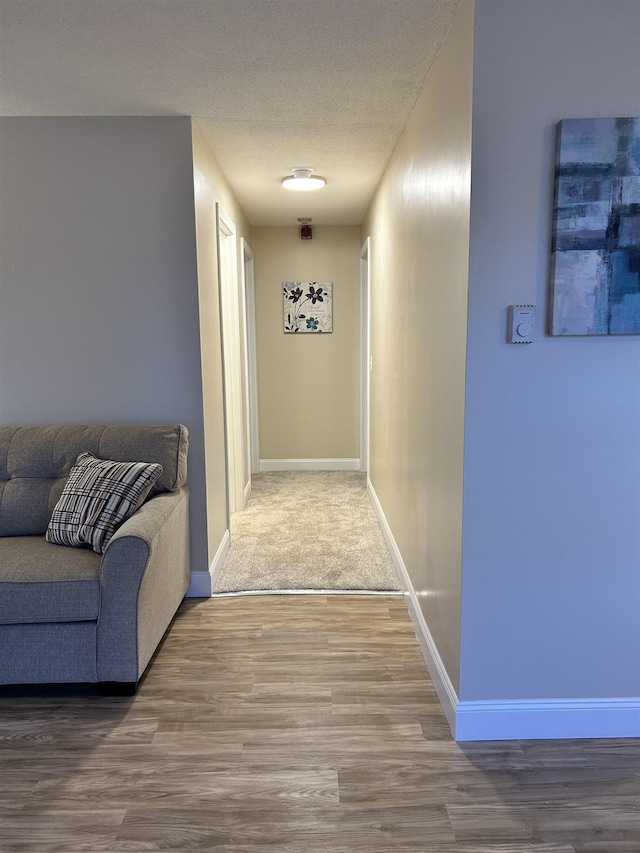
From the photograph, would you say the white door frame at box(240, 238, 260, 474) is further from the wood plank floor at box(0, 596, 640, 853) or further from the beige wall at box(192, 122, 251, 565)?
the wood plank floor at box(0, 596, 640, 853)

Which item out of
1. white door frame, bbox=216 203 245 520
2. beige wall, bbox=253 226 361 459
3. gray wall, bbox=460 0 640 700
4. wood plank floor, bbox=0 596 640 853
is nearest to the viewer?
wood plank floor, bbox=0 596 640 853

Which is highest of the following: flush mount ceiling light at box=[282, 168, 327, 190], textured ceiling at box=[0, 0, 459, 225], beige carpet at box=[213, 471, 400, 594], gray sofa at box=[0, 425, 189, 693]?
flush mount ceiling light at box=[282, 168, 327, 190]

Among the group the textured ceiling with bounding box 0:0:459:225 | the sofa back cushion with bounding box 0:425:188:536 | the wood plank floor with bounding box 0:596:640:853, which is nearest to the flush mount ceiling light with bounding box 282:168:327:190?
the textured ceiling with bounding box 0:0:459:225

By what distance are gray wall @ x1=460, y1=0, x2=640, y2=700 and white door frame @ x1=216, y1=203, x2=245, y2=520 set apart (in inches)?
93.5

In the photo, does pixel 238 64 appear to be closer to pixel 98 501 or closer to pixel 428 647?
pixel 98 501

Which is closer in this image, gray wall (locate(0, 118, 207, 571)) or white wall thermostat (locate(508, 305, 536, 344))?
white wall thermostat (locate(508, 305, 536, 344))

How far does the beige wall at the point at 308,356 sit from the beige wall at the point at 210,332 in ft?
6.58

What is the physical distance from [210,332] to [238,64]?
1277 millimetres

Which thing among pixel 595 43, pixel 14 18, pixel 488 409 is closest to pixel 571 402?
pixel 488 409

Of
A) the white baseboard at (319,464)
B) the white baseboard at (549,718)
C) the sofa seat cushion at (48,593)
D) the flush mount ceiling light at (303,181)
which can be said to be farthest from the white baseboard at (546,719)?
the white baseboard at (319,464)

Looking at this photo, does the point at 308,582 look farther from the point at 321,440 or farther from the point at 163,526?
the point at 321,440

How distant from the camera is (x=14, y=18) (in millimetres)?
1920

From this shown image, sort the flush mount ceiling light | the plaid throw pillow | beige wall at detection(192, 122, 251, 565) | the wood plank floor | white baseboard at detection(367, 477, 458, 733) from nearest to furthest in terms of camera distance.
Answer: the wood plank floor
white baseboard at detection(367, 477, 458, 733)
the plaid throw pillow
beige wall at detection(192, 122, 251, 565)
the flush mount ceiling light

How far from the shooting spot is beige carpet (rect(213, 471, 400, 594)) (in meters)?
3.17
